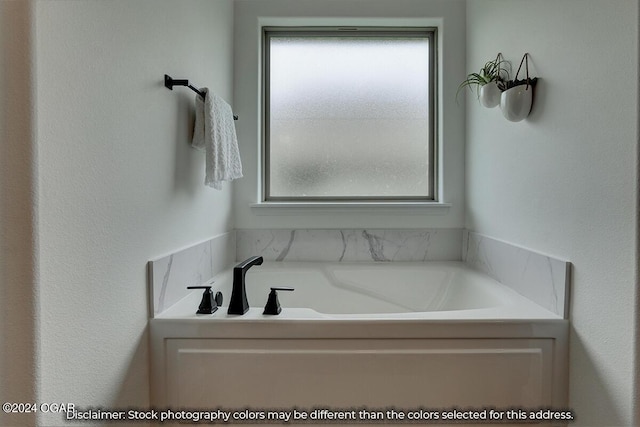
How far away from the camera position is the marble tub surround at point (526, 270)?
3.82ft

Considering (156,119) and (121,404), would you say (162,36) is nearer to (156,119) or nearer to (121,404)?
(156,119)

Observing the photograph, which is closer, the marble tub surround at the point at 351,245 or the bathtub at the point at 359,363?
the bathtub at the point at 359,363

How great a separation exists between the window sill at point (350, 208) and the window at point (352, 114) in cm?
14

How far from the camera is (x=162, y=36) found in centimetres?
121

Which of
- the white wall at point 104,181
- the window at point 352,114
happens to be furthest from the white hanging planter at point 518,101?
the white wall at point 104,181

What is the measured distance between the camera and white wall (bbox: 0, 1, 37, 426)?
0.69 meters

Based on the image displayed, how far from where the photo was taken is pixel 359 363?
1.15 meters

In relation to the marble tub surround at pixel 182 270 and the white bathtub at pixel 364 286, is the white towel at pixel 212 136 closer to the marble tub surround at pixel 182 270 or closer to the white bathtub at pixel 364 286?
the marble tub surround at pixel 182 270

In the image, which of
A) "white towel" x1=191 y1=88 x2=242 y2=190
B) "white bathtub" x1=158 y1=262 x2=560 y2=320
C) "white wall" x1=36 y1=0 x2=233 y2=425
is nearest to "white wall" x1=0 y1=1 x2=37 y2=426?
"white wall" x1=36 y1=0 x2=233 y2=425

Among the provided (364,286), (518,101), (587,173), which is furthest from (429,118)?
(587,173)

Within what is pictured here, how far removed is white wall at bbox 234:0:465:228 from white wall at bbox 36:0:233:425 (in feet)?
2.25

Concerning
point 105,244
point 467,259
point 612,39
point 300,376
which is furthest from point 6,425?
point 467,259

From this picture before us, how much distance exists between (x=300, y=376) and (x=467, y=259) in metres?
1.30

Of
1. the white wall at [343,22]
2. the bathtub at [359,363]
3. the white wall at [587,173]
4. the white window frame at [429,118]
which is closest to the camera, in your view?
the white wall at [587,173]
